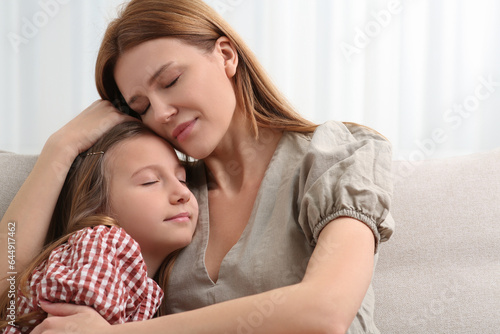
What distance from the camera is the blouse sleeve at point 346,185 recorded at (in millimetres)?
963

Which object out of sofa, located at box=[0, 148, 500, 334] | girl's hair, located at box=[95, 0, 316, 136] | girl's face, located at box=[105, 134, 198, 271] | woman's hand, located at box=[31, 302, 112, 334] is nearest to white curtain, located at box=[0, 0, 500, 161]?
sofa, located at box=[0, 148, 500, 334]

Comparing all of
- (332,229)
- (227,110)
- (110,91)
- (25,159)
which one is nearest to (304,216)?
(332,229)

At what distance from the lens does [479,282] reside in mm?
1321

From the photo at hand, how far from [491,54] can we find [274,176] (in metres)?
1.82

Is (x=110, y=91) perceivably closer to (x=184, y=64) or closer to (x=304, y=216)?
(x=184, y=64)

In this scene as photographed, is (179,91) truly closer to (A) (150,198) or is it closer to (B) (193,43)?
(B) (193,43)

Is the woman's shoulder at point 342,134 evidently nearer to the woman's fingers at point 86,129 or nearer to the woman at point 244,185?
the woman at point 244,185

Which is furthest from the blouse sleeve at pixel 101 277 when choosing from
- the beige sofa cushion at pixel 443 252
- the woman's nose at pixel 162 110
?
the beige sofa cushion at pixel 443 252

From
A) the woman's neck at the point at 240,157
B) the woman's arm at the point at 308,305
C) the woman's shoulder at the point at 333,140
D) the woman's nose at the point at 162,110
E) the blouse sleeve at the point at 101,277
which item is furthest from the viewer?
the woman's neck at the point at 240,157

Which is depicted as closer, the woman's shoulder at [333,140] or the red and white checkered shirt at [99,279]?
the red and white checkered shirt at [99,279]

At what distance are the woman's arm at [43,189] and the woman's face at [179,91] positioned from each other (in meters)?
0.13

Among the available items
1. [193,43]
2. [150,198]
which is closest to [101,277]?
[150,198]

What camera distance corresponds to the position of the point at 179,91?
1.21 m

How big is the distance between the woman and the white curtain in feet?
4.09
